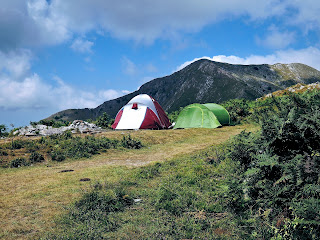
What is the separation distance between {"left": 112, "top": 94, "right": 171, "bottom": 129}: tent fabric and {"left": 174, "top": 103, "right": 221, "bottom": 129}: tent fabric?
2261 millimetres

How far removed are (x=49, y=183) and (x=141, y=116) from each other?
55.4 feet

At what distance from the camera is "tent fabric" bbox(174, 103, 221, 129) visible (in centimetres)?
2505

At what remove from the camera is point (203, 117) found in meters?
25.4

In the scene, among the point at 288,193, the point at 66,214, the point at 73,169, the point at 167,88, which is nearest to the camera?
the point at 288,193

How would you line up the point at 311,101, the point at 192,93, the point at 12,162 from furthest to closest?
the point at 192,93 < the point at 12,162 < the point at 311,101

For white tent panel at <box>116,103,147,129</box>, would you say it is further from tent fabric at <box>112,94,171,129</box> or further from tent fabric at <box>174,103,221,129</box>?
tent fabric at <box>174,103,221,129</box>

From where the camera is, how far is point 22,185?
899 centimetres

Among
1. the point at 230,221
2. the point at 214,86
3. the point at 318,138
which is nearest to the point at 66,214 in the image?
the point at 230,221

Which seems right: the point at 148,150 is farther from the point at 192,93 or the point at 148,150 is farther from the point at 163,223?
the point at 192,93

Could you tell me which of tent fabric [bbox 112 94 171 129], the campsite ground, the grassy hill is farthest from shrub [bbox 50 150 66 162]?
tent fabric [bbox 112 94 171 129]

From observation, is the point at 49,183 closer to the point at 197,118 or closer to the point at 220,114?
the point at 197,118

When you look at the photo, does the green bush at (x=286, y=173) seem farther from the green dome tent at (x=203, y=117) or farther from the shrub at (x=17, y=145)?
the green dome tent at (x=203, y=117)

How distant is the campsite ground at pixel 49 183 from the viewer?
582cm

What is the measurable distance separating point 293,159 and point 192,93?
154 meters
